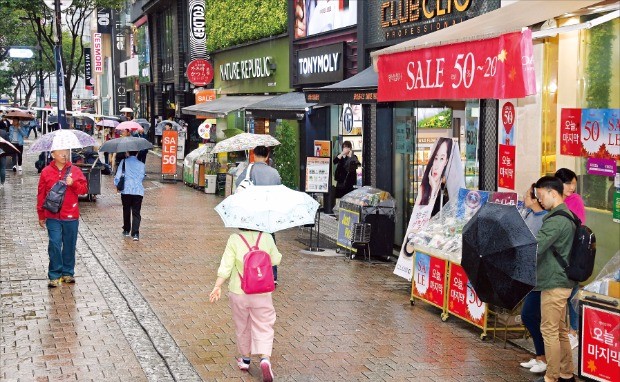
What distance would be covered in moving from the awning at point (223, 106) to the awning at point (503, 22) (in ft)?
44.2

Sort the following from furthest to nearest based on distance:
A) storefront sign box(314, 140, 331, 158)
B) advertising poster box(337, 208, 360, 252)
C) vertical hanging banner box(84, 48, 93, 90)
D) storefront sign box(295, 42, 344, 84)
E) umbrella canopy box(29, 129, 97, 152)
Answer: vertical hanging banner box(84, 48, 93, 90)
storefront sign box(295, 42, 344, 84)
storefront sign box(314, 140, 331, 158)
advertising poster box(337, 208, 360, 252)
umbrella canopy box(29, 129, 97, 152)

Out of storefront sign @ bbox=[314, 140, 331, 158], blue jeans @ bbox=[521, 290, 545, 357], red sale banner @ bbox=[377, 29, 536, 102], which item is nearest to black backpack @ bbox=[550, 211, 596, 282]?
blue jeans @ bbox=[521, 290, 545, 357]

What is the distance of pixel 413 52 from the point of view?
1140cm

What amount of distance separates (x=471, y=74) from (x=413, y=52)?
60.6 inches

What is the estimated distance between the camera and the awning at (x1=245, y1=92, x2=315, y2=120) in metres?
19.0

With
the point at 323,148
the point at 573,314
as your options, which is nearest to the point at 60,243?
the point at 573,314

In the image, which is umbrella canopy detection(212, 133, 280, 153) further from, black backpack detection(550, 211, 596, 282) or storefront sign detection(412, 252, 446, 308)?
black backpack detection(550, 211, 596, 282)

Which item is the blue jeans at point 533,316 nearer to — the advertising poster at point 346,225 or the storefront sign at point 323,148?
the advertising poster at point 346,225

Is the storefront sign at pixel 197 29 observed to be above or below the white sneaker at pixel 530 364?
above

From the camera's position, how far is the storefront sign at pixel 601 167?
10414 millimetres

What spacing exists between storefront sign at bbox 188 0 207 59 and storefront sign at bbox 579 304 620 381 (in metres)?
29.1

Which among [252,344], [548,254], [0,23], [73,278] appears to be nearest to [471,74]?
[548,254]

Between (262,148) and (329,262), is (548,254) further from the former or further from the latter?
(329,262)

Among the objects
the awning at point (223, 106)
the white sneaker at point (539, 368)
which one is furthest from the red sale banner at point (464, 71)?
the awning at point (223, 106)
